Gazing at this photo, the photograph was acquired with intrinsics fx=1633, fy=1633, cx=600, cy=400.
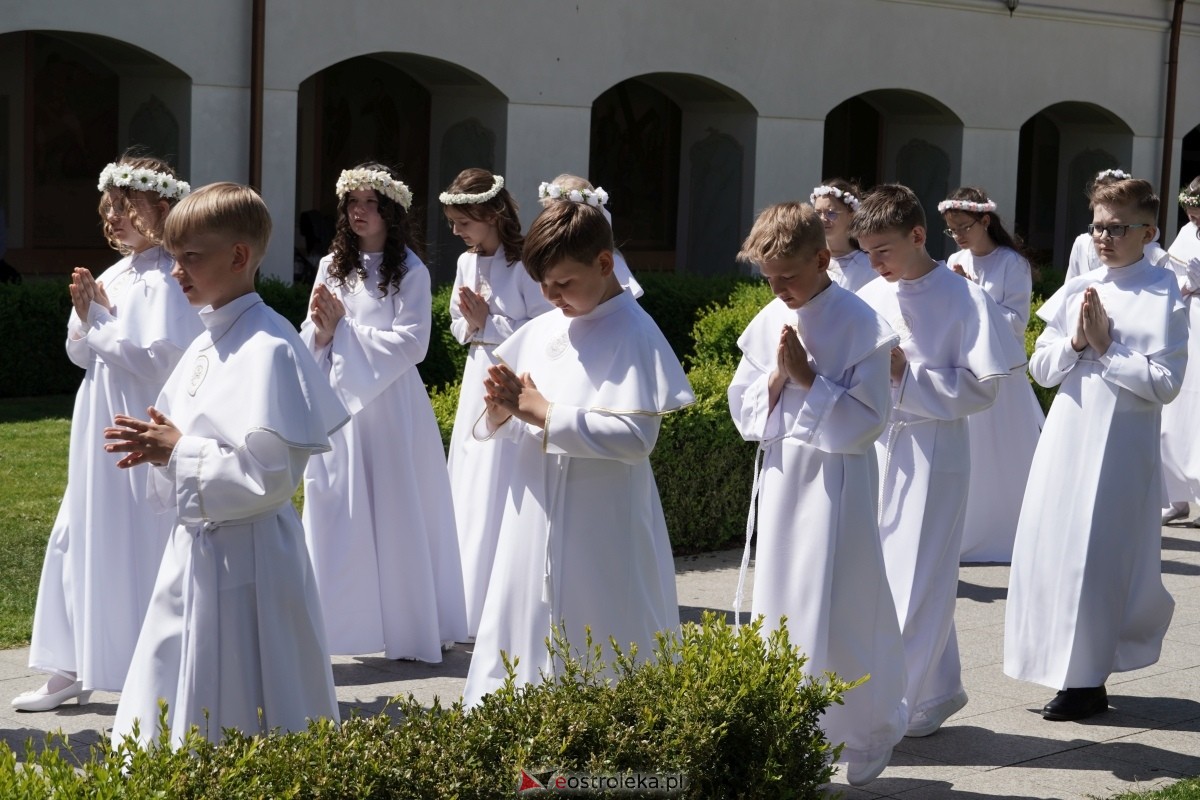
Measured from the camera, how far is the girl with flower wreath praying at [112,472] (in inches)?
239

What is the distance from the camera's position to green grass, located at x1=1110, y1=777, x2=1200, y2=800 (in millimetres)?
5398

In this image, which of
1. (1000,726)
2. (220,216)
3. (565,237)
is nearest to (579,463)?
(565,237)

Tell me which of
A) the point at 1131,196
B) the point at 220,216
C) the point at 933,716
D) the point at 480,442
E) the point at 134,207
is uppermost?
the point at 1131,196

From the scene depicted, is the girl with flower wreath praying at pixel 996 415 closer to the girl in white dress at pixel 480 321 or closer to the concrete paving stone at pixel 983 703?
the concrete paving stone at pixel 983 703

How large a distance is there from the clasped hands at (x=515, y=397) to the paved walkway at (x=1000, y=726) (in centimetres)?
171

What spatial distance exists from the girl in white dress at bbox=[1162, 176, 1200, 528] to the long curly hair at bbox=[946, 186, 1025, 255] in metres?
1.77

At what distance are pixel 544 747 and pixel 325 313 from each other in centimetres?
383

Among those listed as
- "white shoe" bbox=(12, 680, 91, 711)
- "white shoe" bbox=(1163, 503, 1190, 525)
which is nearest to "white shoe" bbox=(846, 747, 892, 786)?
"white shoe" bbox=(12, 680, 91, 711)

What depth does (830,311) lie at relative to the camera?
5.20 m

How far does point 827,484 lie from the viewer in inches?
205

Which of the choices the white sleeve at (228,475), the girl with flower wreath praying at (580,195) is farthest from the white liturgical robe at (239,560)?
the girl with flower wreath praying at (580,195)

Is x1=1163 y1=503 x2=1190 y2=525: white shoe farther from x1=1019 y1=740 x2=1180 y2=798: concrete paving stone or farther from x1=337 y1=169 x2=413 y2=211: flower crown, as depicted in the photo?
→ x1=337 y1=169 x2=413 y2=211: flower crown

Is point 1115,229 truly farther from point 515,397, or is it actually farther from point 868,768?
point 515,397

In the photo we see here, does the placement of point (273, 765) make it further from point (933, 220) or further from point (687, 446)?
point (933, 220)
